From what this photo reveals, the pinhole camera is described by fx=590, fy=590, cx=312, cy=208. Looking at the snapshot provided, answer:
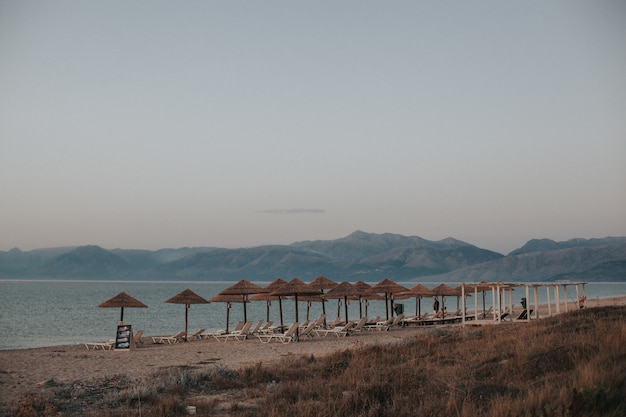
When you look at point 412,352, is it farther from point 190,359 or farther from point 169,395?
point 190,359

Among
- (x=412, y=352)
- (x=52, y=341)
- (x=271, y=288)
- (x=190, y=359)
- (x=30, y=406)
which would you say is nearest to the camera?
(x=30, y=406)

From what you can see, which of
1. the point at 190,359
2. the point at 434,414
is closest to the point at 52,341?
the point at 190,359

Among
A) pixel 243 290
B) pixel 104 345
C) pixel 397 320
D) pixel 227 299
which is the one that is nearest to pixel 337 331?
pixel 243 290

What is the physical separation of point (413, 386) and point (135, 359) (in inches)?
386

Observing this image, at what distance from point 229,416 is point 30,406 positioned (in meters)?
2.99

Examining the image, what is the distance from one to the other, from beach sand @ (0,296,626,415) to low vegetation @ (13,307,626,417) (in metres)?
Answer: 1.33

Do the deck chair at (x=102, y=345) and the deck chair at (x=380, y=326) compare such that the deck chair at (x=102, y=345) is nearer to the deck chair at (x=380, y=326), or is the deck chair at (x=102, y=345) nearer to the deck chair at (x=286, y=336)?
the deck chair at (x=286, y=336)

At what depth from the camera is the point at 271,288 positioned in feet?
72.8

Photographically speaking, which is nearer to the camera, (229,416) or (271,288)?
(229,416)

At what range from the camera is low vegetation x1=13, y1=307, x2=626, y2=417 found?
659 centimetres

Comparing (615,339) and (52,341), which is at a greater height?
(615,339)

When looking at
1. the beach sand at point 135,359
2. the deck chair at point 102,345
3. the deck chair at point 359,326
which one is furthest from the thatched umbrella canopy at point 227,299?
the deck chair at point 359,326

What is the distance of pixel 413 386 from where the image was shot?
8.20 meters

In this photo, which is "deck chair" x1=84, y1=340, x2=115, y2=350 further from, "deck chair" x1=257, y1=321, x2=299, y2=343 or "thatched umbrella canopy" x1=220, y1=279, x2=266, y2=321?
"deck chair" x1=257, y1=321, x2=299, y2=343
